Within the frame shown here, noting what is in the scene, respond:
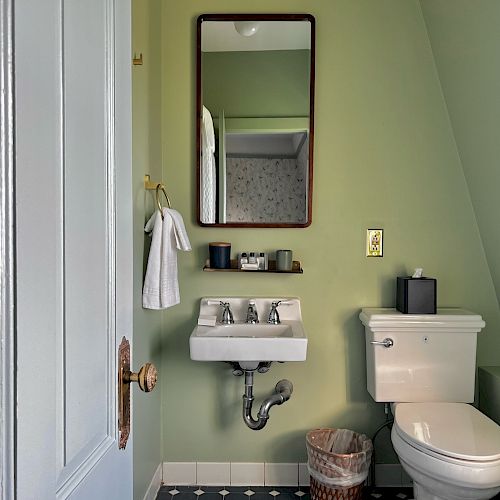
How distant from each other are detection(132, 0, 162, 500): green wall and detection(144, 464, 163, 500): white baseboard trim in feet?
0.13

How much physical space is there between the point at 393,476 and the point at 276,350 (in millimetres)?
1023

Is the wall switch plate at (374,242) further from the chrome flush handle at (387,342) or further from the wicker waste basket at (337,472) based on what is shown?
the wicker waste basket at (337,472)

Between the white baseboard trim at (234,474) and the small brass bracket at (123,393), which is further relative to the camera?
the white baseboard trim at (234,474)

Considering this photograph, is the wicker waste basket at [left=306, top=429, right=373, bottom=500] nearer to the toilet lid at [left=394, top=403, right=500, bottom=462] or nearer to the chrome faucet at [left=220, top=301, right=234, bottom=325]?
the toilet lid at [left=394, top=403, right=500, bottom=462]

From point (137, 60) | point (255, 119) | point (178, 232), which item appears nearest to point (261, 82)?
point (255, 119)

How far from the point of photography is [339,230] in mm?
2525

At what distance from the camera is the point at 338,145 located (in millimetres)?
2514

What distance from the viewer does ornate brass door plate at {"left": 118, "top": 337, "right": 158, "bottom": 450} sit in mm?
885

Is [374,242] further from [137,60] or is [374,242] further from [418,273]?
[137,60]

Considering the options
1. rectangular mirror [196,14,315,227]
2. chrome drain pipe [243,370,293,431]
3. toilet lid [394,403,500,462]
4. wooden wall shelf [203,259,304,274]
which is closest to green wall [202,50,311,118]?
rectangular mirror [196,14,315,227]

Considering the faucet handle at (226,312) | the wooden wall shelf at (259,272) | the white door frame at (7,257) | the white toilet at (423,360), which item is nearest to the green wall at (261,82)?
the wooden wall shelf at (259,272)

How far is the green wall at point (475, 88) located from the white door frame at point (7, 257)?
178cm

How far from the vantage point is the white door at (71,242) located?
1.74ft

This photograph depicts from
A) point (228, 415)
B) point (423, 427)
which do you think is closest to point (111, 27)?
point (423, 427)
